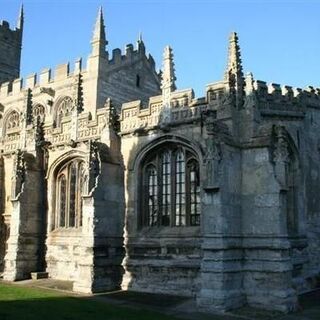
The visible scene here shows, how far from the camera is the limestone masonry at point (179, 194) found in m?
14.1

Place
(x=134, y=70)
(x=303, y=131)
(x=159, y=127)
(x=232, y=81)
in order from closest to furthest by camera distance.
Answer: (x=232, y=81) → (x=159, y=127) → (x=303, y=131) → (x=134, y=70)

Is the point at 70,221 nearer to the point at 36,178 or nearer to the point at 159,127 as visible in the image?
the point at 36,178

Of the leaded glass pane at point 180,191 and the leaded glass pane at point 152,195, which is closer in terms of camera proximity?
the leaded glass pane at point 180,191

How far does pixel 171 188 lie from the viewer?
677 inches

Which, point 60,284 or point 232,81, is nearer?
point 232,81

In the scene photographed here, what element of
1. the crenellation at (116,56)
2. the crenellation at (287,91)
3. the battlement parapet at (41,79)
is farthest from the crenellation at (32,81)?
the crenellation at (287,91)

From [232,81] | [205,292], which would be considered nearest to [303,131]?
[232,81]

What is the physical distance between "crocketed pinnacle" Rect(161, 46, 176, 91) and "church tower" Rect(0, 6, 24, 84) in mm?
27350

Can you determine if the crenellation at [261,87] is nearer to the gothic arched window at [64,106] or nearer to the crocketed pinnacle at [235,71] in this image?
the crocketed pinnacle at [235,71]

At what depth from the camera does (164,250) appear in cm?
1661

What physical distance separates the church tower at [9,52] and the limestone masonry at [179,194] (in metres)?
20.3

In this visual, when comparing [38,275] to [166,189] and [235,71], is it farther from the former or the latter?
[235,71]

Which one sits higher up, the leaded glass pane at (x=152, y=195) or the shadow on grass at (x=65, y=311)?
the leaded glass pane at (x=152, y=195)

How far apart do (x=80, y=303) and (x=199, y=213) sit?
16.4ft
